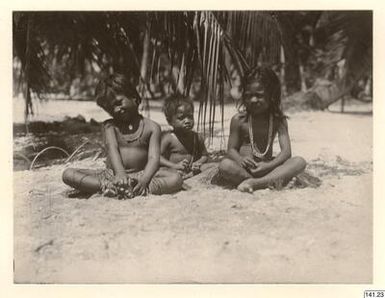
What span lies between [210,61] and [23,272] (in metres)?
1.47

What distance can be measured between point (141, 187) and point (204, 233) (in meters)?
0.41

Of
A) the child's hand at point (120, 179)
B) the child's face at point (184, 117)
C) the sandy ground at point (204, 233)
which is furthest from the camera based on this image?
the child's face at point (184, 117)

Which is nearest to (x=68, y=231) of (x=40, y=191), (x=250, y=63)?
(x=40, y=191)

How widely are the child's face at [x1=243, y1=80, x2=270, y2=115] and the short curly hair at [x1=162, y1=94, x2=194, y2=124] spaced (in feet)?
1.00

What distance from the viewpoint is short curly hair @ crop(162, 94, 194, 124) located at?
12.3 feet

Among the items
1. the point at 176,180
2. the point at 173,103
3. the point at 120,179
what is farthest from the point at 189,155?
the point at 120,179

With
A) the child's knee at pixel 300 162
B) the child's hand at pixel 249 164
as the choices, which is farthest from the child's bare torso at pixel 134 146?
the child's knee at pixel 300 162

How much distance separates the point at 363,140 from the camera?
12.0 ft

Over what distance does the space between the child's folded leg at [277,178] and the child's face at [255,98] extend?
0.32 metres

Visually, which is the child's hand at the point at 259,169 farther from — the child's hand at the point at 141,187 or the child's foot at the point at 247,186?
the child's hand at the point at 141,187

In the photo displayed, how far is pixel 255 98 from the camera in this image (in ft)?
12.1

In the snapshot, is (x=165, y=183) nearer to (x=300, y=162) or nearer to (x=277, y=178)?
(x=277, y=178)

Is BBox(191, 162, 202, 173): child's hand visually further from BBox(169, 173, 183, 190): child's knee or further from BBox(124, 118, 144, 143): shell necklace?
BBox(124, 118, 144, 143): shell necklace

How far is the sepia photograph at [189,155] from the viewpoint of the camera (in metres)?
3.53
